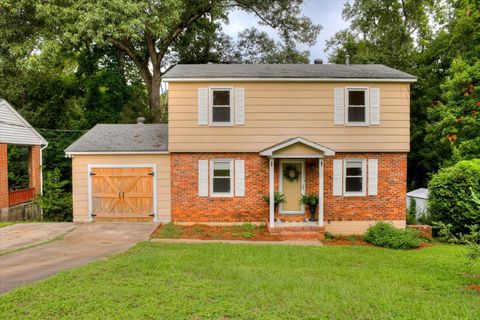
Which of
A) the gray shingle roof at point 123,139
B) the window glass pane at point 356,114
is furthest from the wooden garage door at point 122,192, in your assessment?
the window glass pane at point 356,114

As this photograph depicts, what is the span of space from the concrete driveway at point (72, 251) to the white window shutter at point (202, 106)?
4.17 metres

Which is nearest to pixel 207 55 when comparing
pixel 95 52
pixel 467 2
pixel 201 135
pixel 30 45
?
pixel 95 52

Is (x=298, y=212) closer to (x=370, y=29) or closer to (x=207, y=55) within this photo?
(x=207, y=55)

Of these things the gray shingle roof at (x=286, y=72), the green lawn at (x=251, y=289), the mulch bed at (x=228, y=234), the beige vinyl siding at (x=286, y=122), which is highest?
the gray shingle roof at (x=286, y=72)

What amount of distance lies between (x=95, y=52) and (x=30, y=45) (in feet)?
17.1

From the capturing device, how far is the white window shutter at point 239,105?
1208 cm

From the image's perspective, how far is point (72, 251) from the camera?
8.66 metres

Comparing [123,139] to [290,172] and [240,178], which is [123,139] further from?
[290,172]

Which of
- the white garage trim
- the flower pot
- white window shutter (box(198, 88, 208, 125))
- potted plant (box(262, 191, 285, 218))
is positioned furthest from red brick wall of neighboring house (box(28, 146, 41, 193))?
the flower pot

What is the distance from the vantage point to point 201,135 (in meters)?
12.1

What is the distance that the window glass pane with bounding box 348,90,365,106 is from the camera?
1228 cm

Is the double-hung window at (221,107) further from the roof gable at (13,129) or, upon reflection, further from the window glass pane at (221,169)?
the roof gable at (13,129)

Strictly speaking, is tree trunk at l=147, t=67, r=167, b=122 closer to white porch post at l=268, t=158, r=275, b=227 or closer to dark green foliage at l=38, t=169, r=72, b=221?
dark green foliage at l=38, t=169, r=72, b=221

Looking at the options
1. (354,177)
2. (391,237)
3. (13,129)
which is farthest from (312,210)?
(13,129)
